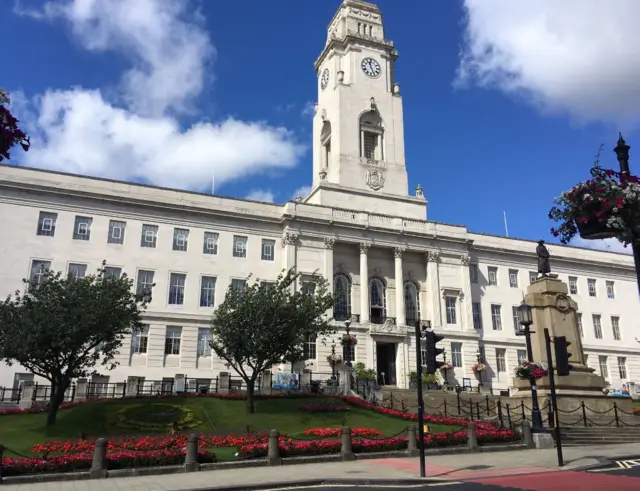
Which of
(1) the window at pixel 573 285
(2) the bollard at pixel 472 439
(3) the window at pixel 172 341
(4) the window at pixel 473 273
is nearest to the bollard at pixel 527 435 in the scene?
(2) the bollard at pixel 472 439

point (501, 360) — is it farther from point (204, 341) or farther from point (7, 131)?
point (7, 131)

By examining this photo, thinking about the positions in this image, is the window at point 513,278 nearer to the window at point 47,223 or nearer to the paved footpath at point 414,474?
the paved footpath at point 414,474

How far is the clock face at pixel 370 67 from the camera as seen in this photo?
59781 millimetres

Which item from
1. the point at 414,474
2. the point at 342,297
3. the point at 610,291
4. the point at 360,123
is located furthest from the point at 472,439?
the point at 610,291

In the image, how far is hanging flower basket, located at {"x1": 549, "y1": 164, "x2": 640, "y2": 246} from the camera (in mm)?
8562

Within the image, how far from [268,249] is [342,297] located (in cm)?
780

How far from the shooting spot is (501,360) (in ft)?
178

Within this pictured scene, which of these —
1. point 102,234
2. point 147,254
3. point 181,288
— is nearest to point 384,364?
point 181,288

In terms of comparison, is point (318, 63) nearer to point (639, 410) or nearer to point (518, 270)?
point (518, 270)

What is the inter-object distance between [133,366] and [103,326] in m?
14.2

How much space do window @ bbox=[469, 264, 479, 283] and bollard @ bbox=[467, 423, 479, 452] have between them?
34.4 metres

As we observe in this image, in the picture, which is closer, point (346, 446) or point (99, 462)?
point (99, 462)

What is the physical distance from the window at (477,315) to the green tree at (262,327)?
25129 millimetres

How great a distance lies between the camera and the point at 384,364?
4903cm
